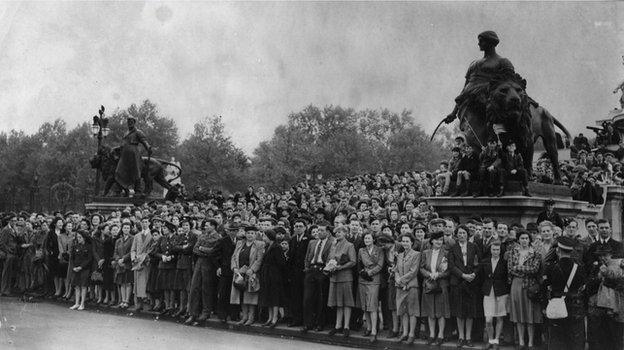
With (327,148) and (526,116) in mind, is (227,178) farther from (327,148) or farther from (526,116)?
(526,116)

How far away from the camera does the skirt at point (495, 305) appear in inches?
423

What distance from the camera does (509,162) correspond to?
48.1 feet

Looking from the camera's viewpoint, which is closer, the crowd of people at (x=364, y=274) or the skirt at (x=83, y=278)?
the crowd of people at (x=364, y=274)

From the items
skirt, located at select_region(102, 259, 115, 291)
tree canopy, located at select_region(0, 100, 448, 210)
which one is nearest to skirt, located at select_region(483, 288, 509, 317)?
skirt, located at select_region(102, 259, 115, 291)

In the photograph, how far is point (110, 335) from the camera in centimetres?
1224

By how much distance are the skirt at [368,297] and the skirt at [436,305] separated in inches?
33.0

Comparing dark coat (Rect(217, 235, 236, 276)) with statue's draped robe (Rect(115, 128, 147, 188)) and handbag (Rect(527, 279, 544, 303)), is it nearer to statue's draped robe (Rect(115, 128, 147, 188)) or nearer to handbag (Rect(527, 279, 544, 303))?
handbag (Rect(527, 279, 544, 303))

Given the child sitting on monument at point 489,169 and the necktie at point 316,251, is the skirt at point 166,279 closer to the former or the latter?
the necktie at point 316,251

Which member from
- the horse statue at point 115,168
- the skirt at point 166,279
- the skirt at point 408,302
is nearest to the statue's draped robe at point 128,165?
the horse statue at point 115,168

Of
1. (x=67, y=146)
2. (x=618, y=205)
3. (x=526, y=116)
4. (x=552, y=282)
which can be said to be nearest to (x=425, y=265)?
(x=552, y=282)

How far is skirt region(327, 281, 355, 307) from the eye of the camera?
1220 centimetres

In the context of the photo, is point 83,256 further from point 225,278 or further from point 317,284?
point 317,284

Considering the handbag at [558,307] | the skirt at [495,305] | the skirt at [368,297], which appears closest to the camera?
the handbag at [558,307]

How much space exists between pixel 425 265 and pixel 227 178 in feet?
175
